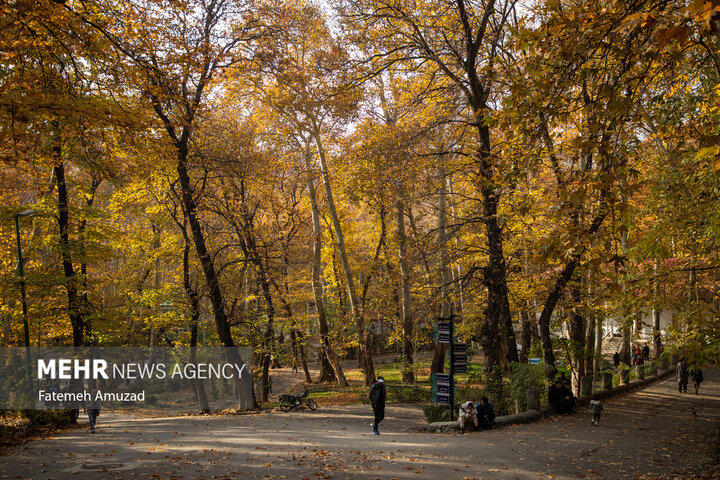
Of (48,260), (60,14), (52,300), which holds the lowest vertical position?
(52,300)

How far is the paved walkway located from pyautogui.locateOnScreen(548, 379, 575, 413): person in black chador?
283 mm

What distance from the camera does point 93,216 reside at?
17.2m

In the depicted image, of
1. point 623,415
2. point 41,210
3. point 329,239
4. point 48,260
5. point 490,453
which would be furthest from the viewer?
point 329,239

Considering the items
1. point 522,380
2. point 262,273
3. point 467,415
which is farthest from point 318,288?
point 467,415

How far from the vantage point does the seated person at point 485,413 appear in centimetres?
1230

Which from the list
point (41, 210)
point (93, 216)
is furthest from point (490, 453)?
point (41, 210)

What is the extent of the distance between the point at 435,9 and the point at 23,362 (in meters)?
20.1

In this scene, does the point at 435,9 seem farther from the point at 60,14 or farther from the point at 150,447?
the point at 150,447

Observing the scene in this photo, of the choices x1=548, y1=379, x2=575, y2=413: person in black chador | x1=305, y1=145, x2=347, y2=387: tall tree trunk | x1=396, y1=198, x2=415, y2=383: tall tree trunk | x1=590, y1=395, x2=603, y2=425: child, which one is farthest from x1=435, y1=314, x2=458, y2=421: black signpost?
x1=305, y1=145, x2=347, y2=387: tall tree trunk

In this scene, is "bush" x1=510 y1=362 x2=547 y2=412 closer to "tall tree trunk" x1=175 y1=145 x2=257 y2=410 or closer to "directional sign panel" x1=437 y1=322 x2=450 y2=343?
"directional sign panel" x1=437 y1=322 x2=450 y2=343

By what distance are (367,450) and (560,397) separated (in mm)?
7280

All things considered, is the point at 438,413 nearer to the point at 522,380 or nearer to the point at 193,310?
the point at 522,380

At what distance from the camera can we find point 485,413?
1234 centimetres

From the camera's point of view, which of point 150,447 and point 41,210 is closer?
point 150,447
